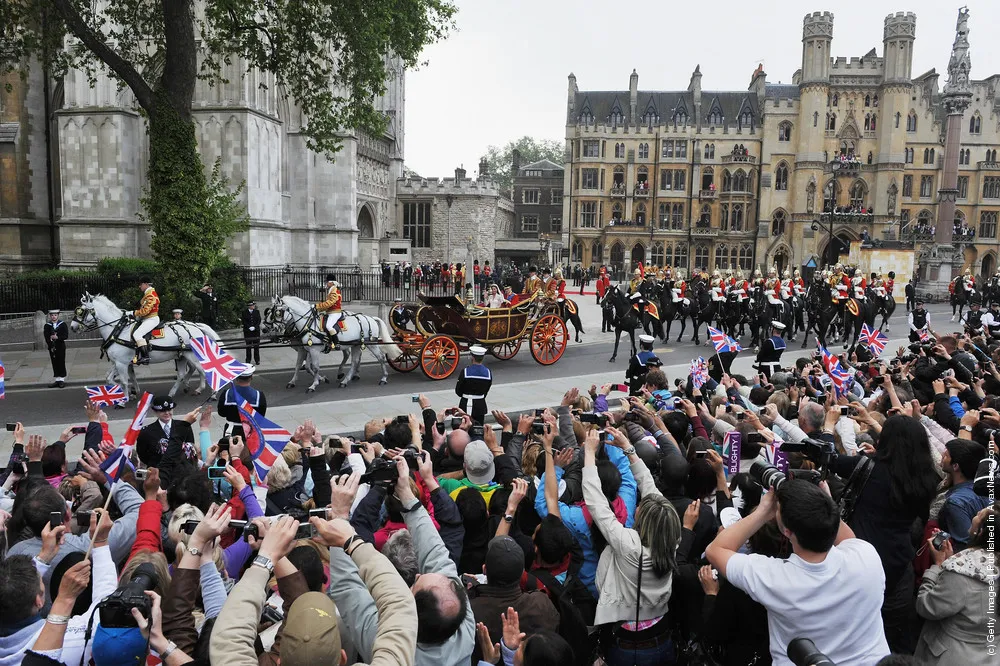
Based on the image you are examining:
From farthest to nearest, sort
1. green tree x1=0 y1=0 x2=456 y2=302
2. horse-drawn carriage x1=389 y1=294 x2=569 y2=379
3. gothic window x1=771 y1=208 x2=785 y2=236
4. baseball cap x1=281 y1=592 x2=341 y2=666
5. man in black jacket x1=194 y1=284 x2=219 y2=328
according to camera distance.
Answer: gothic window x1=771 y1=208 x2=785 y2=236 < man in black jacket x1=194 y1=284 x2=219 y2=328 < green tree x1=0 y1=0 x2=456 y2=302 < horse-drawn carriage x1=389 y1=294 x2=569 y2=379 < baseball cap x1=281 y1=592 x2=341 y2=666

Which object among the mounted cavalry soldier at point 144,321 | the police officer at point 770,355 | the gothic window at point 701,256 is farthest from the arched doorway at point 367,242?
the gothic window at point 701,256

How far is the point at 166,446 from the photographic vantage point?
5.88 m

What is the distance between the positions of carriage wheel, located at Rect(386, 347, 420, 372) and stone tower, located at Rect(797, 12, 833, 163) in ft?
187

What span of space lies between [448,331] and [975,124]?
70.2 m

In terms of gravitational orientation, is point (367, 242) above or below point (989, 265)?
above

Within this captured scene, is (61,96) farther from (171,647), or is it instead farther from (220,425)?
(171,647)

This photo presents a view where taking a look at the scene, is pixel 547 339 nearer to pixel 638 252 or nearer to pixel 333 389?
pixel 333 389

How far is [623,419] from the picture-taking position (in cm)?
631

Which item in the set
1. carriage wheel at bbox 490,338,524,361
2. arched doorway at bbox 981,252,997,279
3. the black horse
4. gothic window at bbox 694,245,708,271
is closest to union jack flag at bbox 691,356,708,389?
the black horse

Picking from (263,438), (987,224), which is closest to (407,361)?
(263,438)

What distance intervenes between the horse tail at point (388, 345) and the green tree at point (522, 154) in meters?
94.2

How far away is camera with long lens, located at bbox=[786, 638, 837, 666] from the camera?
2.37 meters

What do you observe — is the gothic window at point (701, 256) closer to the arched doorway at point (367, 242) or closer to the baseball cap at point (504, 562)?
the arched doorway at point (367, 242)

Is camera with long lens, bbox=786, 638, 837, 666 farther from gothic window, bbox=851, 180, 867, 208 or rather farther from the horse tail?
gothic window, bbox=851, 180, 867, 208
